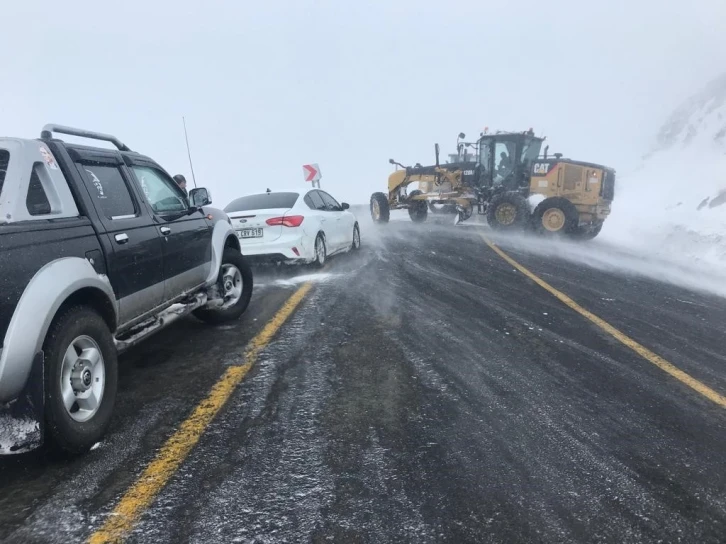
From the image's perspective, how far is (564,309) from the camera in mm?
6828

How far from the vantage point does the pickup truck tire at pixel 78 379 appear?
2.97 meters

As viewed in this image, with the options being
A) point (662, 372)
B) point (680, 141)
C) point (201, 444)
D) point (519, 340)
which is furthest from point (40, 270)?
point (680, 141)

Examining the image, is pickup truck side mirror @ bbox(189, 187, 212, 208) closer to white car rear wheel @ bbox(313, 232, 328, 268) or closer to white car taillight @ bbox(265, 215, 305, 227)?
white car taillight @ bbox(265, 215, 305, 227)

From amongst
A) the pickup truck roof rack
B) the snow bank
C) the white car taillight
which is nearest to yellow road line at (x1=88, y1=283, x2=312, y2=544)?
the pickup truck roof rack

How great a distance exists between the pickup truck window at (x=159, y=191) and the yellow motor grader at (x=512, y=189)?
39.0 ft

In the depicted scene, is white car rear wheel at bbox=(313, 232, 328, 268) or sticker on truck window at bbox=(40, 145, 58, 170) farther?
white car rear wheel at bbox=(313, 232, 328, 268)

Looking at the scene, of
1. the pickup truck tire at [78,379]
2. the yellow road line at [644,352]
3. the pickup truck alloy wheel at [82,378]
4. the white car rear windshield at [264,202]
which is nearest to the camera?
the pickup truck tire at [78,379]

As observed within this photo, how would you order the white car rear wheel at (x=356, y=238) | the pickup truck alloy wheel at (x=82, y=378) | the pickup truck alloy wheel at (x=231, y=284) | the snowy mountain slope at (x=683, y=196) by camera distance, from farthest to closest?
the snowy mountain slope at (x=683, y=196), the white car rear wheel at (x=356, y=238), the pickup truck alloy wheel at (x=231, y=284), the pickup truck alloy wheel at (x=82, y=378)

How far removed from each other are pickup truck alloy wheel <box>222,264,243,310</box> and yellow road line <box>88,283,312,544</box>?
1353mm

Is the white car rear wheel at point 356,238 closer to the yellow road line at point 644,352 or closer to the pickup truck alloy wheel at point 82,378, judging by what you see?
the yellow road line at point 644,352

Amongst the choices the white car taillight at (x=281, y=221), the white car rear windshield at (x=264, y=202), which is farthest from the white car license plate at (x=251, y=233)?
the white car rear windshield at (x=264, y=202)

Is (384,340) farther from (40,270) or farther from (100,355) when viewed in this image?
(40,270)

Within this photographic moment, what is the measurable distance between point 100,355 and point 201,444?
2.91ft

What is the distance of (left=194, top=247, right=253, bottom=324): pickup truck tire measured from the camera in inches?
239
